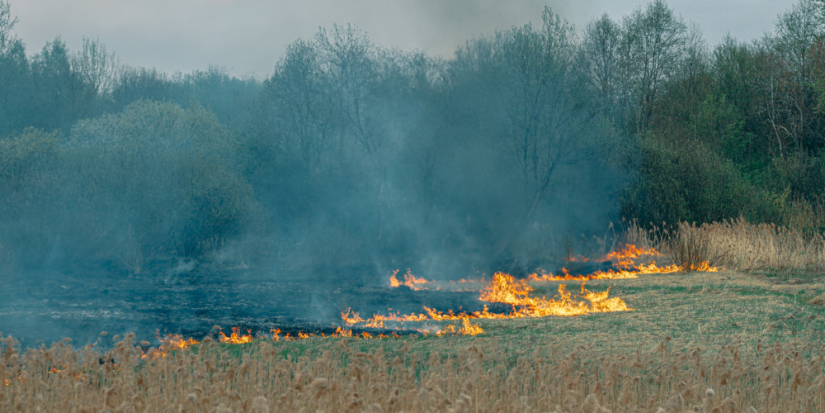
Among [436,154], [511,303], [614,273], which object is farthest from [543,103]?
[511,303]

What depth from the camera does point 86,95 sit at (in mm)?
34875

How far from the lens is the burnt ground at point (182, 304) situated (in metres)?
10.9

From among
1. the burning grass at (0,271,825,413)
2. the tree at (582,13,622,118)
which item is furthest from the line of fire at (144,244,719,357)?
the tree at (582,13,622,118)

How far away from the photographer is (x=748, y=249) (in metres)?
15.6

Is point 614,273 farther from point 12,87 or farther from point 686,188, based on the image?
point 12,87

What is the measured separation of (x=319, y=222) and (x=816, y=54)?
2231cm

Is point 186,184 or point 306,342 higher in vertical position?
point 186,184

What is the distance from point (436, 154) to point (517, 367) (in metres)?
23.3

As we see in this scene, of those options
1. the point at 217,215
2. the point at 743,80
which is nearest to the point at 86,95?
the point at 217,215

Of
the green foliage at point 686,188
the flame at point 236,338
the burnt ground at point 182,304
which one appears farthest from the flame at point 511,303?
the green foliage at point 686,188

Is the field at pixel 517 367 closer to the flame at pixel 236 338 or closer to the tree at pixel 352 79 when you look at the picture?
the flame at pixel 236 338

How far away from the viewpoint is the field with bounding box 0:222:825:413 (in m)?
4.92

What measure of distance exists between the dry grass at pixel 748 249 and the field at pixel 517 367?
158cm

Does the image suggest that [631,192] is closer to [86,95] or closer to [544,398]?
[544,398]
